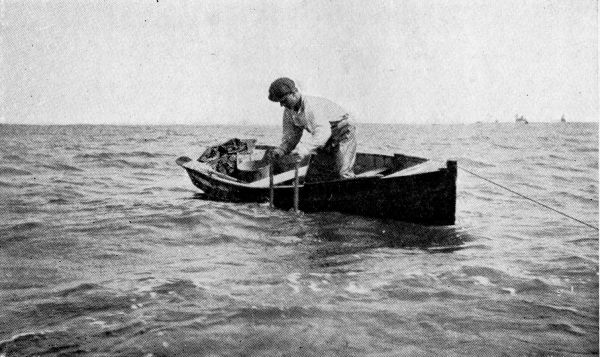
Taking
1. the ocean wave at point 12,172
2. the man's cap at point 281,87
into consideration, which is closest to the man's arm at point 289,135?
the man's cap at point 281,87

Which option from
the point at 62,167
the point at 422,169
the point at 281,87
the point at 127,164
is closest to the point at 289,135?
the point at 281,87

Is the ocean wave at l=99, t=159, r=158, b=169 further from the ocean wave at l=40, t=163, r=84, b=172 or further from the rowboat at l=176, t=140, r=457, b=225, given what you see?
the rowboat at l=176, t=140, r=457, b=225

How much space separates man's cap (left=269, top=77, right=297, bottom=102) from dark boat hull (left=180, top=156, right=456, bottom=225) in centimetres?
152

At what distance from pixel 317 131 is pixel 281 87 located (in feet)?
2.77

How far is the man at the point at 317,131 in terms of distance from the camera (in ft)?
24.7

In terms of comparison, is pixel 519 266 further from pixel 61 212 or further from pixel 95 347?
pixel 61 212

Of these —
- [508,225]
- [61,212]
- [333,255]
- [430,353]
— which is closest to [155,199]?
[61,212]

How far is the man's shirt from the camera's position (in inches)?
297

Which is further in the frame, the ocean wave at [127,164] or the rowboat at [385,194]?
the ocean wave at [127,164]

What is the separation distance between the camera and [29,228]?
7672mm

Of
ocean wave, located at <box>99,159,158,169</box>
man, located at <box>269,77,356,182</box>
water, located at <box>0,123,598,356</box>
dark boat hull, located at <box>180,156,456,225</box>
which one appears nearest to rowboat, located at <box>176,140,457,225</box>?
dark boat hull, located at <box>180,156,456,225</box>

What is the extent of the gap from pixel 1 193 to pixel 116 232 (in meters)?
5.95

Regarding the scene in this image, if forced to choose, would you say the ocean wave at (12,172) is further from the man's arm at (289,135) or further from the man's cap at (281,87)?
the man's cap at (281,87)

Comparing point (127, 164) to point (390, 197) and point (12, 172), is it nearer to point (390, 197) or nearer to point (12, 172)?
point (12, 172)
